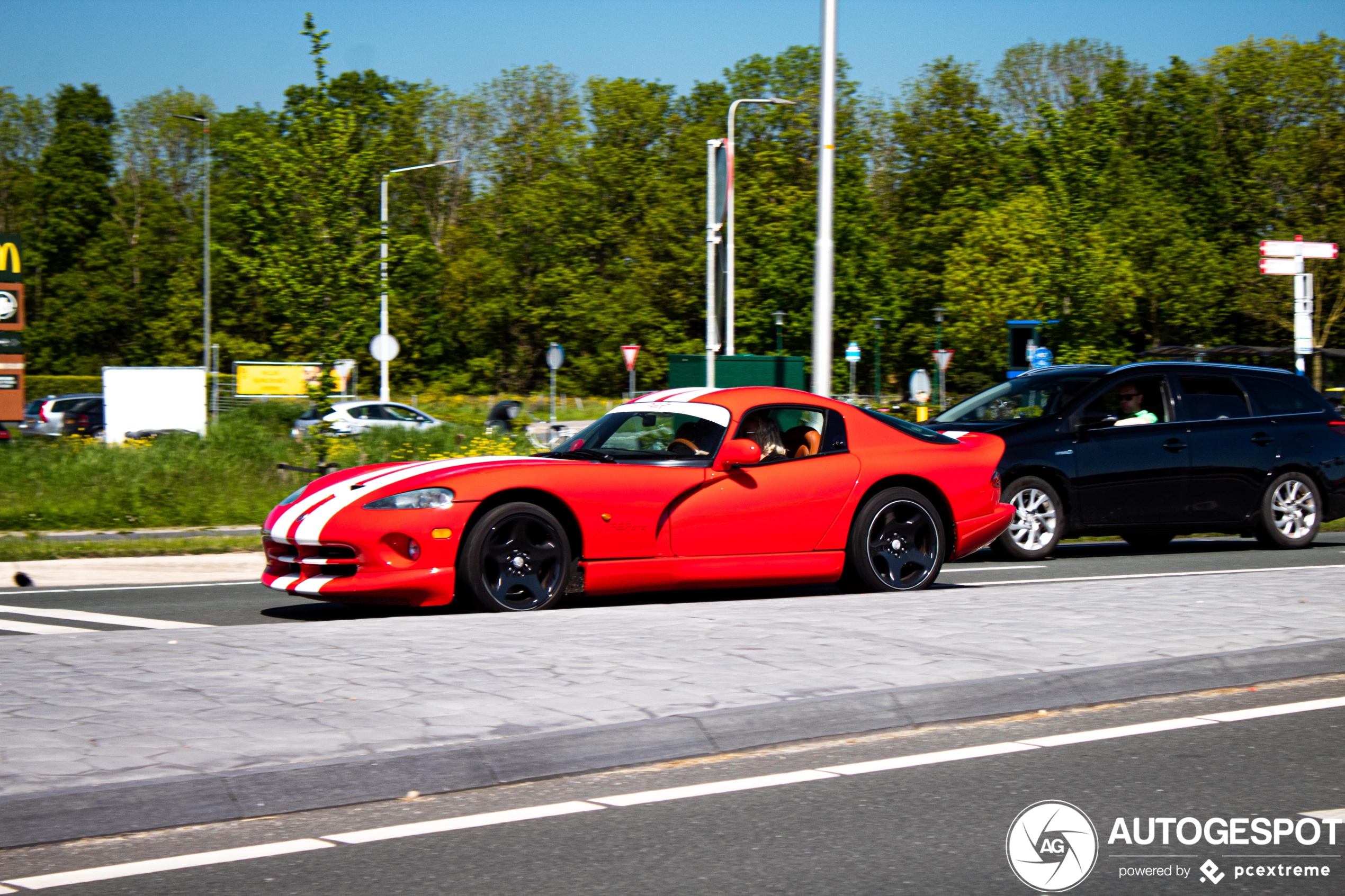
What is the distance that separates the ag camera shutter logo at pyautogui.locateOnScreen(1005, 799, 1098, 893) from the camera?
4.16 m

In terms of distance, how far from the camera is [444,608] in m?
9.22

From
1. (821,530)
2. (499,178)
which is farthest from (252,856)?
(499,178)

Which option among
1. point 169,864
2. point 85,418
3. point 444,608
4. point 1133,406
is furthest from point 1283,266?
point 85,418

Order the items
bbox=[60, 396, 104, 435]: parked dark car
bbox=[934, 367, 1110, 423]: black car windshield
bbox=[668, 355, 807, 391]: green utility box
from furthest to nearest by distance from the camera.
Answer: bbox=[60, 396, 104, 435]: parked dark car
bbox=[668, 355, 807, 391]: green utility box
bbox=[934, 367, 1110, 423]: black car windshield

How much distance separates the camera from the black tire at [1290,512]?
1365 centimetres

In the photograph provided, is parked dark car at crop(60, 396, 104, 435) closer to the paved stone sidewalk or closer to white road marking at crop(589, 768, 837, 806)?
the paved stone sidewalk

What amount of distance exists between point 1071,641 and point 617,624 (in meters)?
2.32

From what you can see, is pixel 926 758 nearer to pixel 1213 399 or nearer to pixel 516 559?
pixel 516 559

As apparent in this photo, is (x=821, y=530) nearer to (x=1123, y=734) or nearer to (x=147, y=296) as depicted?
(x=1123, y=734)

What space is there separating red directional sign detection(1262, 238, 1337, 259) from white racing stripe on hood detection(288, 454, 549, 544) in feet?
41.2

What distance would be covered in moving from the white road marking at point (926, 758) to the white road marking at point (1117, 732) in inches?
4.2

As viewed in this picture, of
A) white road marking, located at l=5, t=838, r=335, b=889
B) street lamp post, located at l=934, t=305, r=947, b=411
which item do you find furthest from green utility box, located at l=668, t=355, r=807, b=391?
street lamp post, located at l=934, t=305, r=947, b=411

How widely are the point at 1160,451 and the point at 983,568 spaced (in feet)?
6.74

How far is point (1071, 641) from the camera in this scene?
736 cm
